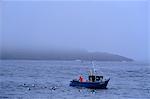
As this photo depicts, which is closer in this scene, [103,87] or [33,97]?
[33,97]

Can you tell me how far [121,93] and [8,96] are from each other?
1209 centimetres

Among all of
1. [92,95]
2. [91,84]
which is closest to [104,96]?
[92,95]

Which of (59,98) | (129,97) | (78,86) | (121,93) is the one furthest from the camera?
(78,86)

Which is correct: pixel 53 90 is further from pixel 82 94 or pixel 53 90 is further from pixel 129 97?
pixel 129 97

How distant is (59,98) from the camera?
3850cm

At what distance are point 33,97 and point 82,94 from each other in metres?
6.41

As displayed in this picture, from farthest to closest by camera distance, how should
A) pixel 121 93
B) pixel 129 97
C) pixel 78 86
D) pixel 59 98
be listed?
pixel 78 86, pixel 121 93, pixel 129 97, pixel 59 98

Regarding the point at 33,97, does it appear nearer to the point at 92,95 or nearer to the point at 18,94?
the point at 18,94

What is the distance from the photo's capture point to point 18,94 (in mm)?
40844

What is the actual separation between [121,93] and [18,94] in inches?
419

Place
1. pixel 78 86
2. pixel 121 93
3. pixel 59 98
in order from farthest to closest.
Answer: pixel 78 86
pixel 121 93
pixel 59 98

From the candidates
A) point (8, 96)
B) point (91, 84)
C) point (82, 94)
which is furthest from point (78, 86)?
point (8, 96)

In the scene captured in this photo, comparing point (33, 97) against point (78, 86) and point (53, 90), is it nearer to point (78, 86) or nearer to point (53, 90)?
point (53, 90)

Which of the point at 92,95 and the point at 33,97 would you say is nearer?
the point at 33,97
